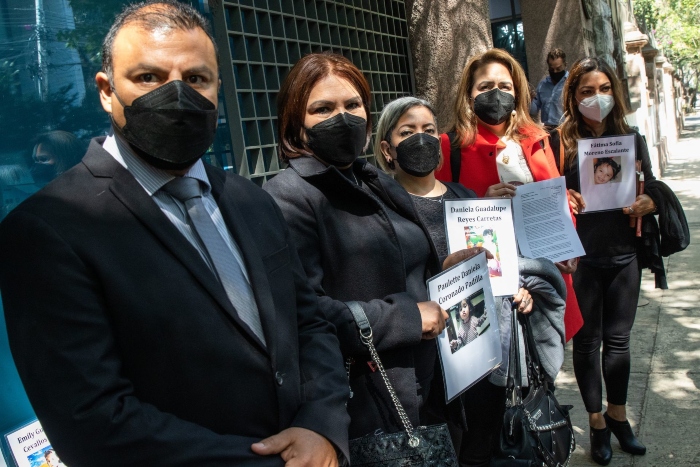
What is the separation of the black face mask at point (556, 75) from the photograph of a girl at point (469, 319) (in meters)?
6.00

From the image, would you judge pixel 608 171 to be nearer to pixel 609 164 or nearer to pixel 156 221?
pixel 609 164

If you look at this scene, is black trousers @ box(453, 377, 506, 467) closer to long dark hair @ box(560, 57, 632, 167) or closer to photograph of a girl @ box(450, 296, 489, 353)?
photograph of a girl @ box(450, 296, 489, 353)

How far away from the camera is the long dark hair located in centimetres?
423

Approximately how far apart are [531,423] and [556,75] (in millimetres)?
5844

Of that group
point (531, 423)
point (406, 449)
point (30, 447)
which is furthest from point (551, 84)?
point (30, 447)

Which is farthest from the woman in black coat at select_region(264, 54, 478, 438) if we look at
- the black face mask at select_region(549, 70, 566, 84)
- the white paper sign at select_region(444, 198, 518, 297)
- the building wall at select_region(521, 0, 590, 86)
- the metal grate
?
the building wall at select_region(521, 0, 590, 86)

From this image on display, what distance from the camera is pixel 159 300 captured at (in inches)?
64.1

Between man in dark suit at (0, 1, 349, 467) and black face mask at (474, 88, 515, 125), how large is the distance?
2.13 meters

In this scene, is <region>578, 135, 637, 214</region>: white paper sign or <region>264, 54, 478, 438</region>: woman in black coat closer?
<region>264, 54, 478, 438</region>: woman in black coat

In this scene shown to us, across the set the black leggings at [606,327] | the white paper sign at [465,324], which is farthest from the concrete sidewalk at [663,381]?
the white paper sign at [465,324]

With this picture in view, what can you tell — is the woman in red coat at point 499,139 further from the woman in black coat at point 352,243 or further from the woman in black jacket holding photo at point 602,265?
the woman in black coat at point 352,243

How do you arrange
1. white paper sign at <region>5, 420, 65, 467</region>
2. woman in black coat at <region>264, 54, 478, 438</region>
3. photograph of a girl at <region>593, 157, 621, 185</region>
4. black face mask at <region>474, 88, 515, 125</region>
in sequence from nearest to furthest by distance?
woman in black coat at <region>264, 54, 478, 438</region> → white paper sign at <region>5, 420, 65, 467</region> → black face mask at <region>474, 88, 515, 125</region> → photograph of a girl at <region>593, 157, 621, 185</region>

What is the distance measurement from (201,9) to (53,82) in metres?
1.25

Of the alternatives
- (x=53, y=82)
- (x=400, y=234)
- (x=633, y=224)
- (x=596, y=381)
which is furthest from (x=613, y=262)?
(x=53, y=82)
